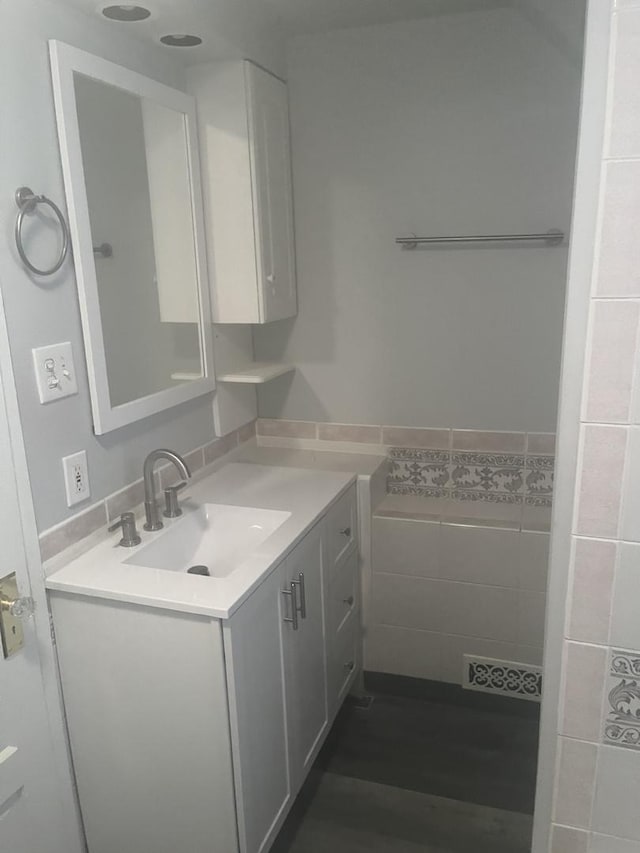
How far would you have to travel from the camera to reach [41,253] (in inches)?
57.2

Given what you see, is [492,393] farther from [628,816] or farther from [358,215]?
[628,816]

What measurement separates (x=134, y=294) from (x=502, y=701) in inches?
70.2

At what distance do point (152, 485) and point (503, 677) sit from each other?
4.53 feet

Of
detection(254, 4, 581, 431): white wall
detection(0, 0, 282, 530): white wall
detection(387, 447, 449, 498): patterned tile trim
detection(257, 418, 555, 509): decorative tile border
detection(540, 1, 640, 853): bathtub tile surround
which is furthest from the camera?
detection(387, 447, 449, 498): patterned tile trim

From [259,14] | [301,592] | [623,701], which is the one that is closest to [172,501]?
[301,592]

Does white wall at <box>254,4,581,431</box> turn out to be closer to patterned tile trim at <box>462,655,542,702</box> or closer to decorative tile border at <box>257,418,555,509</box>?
decorative tile border at <box>257,418,555,509</box>

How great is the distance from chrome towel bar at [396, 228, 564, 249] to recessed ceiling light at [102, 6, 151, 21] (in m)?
1.00

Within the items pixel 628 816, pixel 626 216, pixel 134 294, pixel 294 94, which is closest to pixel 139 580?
pixel 134 294

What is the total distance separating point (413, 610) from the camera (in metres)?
2.34

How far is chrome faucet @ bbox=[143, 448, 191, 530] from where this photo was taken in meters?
1.72

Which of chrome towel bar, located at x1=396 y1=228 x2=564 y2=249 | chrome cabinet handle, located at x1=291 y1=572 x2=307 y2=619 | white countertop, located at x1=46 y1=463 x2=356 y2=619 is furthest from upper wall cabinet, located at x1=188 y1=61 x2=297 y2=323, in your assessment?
chrome cabinet handle, located at x1=291 y1=572 x2=307 y2=619

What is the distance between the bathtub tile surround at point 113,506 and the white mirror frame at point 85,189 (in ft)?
0.63

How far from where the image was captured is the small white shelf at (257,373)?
2.21 metres

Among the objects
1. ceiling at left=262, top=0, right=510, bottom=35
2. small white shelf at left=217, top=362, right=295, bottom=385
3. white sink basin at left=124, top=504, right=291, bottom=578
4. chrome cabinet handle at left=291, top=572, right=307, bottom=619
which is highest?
ceiling at left=262, top=0, right=510, bottom=35
